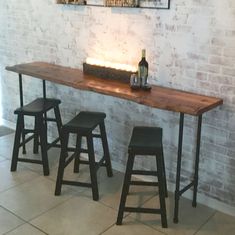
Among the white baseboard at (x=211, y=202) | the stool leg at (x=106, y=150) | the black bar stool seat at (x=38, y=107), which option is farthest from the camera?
the black bar stool seat at (x=38, y=107)

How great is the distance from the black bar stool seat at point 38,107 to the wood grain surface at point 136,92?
0.31 metres

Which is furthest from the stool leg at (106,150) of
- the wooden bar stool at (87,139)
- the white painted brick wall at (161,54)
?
the white painted brick wall at (161,54)

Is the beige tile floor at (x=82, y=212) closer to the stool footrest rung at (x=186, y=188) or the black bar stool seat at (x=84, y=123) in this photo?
the stool footrest rung at (x=186, y=188)

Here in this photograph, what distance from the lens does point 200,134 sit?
2742 mm

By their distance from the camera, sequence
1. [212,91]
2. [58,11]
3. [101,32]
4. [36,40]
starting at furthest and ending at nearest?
1. [36,40]
2. [58,11]
3. [101,32]
4. [212,91]

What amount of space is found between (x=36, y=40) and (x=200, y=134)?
6.50 ft

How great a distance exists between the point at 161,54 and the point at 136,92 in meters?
0.40

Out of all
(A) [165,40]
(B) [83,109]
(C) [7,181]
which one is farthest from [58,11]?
(C) [7,181]

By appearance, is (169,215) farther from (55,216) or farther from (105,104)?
(105,104)

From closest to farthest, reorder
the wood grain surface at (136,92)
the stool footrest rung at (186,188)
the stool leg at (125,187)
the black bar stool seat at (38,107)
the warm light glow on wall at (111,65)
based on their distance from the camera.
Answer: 1. the wood grain surface at (136,92)
2. the stool leg at (125,187)
3. the stool footrest rung at (186,188)
4. the warm light glow on wall at (111,65)
5. the black bar stool seat at (38,107)

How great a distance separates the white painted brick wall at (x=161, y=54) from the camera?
2.61 m

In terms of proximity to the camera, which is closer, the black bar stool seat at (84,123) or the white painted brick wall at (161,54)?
the white painted brick wall at (161,54)

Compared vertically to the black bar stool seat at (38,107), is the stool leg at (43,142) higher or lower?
lower

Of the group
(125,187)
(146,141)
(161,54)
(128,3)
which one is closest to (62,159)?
(125,187)
